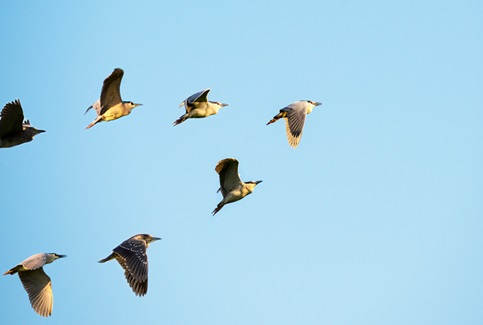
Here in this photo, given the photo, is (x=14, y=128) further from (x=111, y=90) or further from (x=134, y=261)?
(x=134, y=261)

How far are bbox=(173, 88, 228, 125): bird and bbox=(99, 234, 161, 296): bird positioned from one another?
402 cm

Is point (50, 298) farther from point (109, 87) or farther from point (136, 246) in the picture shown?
point (109, 87)

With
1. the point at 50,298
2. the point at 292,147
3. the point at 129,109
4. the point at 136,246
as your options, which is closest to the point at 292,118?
the point at 292,147

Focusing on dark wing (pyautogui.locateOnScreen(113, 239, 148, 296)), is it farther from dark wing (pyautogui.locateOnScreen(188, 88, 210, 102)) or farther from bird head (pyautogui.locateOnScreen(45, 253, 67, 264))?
dark wing (pyautogui.locateOnScreen(188, 88, 210, 102))

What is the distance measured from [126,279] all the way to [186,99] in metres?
5.68

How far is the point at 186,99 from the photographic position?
24.0 meters

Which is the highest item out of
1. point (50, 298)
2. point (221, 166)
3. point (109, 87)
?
point (109, 87)

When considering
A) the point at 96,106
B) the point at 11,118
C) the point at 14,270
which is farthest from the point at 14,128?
the point at 14,270

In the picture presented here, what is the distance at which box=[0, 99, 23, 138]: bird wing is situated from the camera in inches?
934

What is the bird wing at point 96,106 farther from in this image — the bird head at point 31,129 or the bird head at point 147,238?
the bird head at point 147,238

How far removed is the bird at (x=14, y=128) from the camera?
23766mm

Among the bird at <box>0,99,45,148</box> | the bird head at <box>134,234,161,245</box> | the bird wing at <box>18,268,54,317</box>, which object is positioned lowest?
the bird wing at <box>18,268,54,317</box>

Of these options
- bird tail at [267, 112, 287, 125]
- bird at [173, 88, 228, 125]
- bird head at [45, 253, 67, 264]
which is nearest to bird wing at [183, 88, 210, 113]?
bird at [173, 88, 228, 125]

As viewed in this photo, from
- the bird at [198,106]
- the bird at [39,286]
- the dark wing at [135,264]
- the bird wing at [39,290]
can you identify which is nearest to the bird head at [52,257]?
the bird at [39,286]
